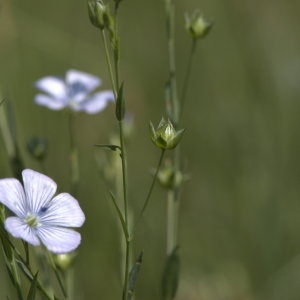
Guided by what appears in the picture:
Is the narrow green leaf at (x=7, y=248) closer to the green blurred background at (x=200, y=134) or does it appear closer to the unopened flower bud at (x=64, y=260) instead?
the unopened flower bud at (x=64, y=260)

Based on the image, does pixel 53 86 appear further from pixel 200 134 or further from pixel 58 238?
pixel 200 134

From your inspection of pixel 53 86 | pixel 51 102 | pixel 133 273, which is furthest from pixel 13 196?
Answer: pixel 53 86

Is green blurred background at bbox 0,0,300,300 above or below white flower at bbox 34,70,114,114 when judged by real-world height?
below

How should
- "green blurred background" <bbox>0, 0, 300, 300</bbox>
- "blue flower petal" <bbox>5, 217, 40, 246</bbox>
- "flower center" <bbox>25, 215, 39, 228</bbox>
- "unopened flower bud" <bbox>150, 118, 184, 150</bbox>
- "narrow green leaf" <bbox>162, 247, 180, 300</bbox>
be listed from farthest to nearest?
"green blurred background" <bbox>0, 0, 300, 300</bbox> < "narrow green leaf" <bbox>162, 247, 180, 300</bbox> < "unopened flower bud" <bbox>150, 118, 184, 150</bbox> < "flower center" <bbox>25, 215, 39, 228</bbox> < "blue flower petal" <bbox>5, 217, 40, 246</bbox>

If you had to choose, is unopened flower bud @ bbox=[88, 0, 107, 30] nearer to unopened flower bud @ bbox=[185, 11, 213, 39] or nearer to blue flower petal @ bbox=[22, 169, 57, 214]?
blue flower petal @ bbox=[22, 169, 57, 214]

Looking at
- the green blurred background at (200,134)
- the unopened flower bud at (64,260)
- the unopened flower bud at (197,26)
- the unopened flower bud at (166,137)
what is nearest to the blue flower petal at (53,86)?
the green blurred background at (200,134)

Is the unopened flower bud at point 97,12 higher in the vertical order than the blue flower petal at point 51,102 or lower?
higher

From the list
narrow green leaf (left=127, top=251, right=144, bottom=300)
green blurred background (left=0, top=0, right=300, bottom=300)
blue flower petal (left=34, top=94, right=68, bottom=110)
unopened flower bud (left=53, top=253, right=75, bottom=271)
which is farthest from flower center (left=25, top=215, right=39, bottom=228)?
green blurred background (left=0, top=0, right=300, bottom=300)

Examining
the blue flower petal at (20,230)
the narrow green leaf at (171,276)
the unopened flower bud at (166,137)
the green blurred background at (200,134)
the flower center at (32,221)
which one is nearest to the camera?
the blue flower petal at (20,230)
